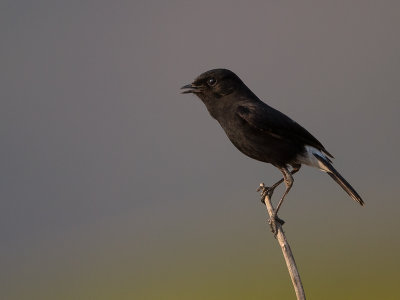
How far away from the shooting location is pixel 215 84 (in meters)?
7.42

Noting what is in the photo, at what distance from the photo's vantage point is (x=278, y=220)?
23.0ft

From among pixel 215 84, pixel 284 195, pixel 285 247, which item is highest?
pixel 215 84

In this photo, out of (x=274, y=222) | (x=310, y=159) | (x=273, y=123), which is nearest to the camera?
(x=274, y=222)

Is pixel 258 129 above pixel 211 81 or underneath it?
→ underneath

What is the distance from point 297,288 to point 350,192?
1.69 m

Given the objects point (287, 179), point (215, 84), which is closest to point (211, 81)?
point (215, 84)

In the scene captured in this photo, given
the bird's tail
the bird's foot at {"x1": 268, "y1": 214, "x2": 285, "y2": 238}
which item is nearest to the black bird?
the bird's tail

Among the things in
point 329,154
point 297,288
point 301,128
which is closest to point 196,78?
point 301,128

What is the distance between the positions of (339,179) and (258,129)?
122 cm

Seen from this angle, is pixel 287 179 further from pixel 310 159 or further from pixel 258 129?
pixel 258 129

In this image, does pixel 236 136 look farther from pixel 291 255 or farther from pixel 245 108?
pixel 291 255

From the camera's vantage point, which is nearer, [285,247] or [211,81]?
[285,247]

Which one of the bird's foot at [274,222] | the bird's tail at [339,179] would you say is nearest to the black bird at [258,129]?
the bird's tail at [339,179]

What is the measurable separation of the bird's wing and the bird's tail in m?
0.12
